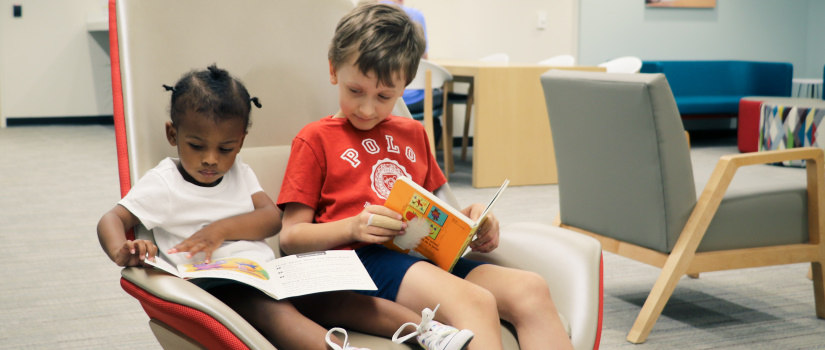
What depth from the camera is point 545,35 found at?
6.11 m

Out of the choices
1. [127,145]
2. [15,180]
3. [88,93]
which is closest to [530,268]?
[127,145]

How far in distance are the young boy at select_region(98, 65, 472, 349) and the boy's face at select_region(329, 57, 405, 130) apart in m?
0.17

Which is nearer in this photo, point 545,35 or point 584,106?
point 584,106

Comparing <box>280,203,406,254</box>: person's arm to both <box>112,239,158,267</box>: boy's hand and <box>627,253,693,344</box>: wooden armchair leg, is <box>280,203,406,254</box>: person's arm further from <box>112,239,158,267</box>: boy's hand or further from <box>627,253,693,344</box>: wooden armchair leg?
<box>627,253,693,344</box>: wooden armchair leg

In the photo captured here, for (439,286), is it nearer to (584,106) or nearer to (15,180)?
(584,106)

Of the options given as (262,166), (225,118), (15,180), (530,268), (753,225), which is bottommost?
(15,180)

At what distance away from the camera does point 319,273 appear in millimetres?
1107

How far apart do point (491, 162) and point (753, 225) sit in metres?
2.14

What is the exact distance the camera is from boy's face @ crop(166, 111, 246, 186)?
3.81 feet

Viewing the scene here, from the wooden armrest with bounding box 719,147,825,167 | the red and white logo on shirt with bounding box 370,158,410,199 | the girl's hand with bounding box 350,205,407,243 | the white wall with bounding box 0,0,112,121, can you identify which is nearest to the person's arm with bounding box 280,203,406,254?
the girl's hand with bounding box 350,205,407,243

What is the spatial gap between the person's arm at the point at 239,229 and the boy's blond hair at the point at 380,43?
277mm

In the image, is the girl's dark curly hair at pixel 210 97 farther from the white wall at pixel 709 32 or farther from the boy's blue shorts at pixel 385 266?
the white wall at pixel 709 32

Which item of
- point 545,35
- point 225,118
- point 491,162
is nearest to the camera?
point 225,118

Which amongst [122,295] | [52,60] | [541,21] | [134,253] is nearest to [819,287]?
[134,253]
